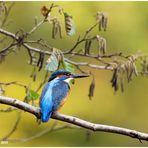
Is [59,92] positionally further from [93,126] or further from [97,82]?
[97,82]

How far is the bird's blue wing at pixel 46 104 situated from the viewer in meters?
1.44

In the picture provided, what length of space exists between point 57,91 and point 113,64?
0.58ft

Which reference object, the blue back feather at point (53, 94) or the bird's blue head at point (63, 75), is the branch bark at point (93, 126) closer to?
the blue back feather at point (53, 94)

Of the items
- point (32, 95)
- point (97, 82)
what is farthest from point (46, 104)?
point (97, 82)

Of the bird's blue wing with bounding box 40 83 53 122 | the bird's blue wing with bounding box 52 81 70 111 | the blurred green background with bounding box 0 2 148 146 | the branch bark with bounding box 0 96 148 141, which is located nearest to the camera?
the branch bark with bounding box 0 96 148 141

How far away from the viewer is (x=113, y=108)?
2984 mm

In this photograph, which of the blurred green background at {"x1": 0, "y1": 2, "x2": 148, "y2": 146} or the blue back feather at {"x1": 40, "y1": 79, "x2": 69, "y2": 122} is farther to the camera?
the blurred green background at {"x1": 0, "y1": 2, "x2": 148, "y2": 146}

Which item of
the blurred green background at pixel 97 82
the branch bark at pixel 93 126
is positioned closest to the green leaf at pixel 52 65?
the branch bark at pixel 93 126

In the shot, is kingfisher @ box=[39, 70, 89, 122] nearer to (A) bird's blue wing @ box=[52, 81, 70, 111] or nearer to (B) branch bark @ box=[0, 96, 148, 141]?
(A) bird's blue wing @ box=[52, 81, 70, 111]

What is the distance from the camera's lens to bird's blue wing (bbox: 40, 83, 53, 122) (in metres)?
1.44

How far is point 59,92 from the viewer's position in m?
1.59

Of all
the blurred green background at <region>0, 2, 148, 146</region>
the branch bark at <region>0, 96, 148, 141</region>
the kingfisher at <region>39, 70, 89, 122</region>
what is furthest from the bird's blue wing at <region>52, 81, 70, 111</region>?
the blurred green background at <region>0, 2, 148, 146</region>

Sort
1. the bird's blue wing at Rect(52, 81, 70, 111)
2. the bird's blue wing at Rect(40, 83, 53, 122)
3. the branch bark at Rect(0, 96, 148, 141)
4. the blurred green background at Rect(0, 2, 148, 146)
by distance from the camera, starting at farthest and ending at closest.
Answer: the blurred green background at Rect(0, 2, 148, 146) → the bird's blue wing at Rect(52, 81, 70, 111) → the bird's blue wing at Rect(40, 83, 53, 122) → the branch bark at Rect(0, 96, 148, 141)

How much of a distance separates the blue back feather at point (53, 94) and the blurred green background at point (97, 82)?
1035 mm
